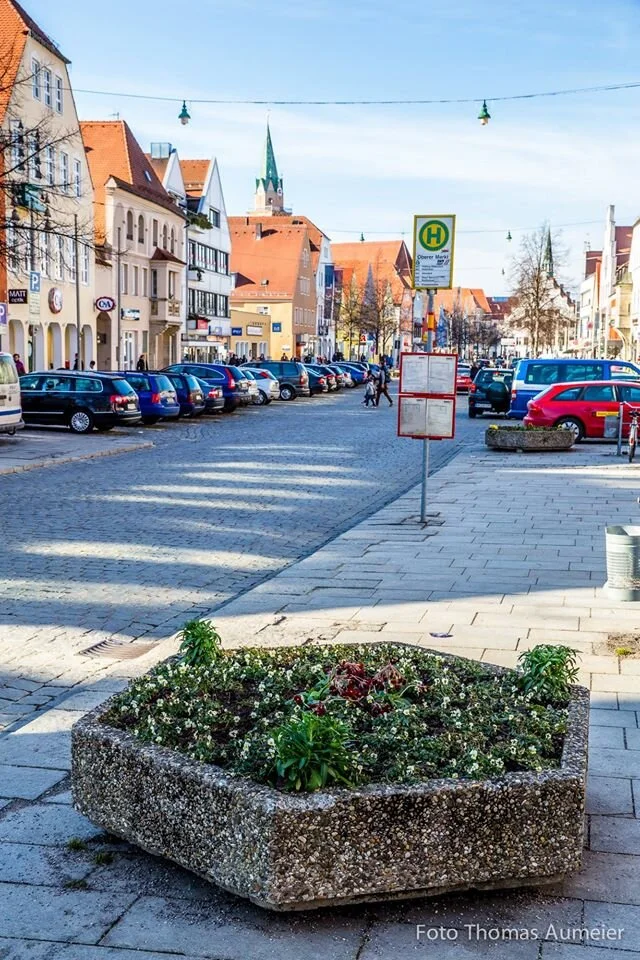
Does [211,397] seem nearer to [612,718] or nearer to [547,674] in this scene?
[612,718]

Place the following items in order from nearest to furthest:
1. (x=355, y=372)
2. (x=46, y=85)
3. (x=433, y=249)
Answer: (x=433, y=249), (x=46, y=85), (x=355, y=372)

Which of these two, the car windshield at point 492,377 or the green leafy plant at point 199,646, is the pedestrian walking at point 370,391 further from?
the green leafy plant at point 199,646

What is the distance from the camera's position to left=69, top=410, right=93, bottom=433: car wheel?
95.0 feet

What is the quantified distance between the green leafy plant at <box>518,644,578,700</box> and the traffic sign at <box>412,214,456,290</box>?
8755 millimetres

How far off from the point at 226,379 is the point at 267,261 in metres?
65.8

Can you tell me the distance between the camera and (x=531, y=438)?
2417 centimetres

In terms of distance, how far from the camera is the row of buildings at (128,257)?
36406mm

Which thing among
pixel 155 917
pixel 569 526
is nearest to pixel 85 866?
pixel 155 917

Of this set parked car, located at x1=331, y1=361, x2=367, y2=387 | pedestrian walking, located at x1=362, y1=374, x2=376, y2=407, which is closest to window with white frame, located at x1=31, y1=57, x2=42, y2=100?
pedestrian walking, located at x1=362, y1=374, x2=376, y2=407

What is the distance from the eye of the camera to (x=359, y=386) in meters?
75.0

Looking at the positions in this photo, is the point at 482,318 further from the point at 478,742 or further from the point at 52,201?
the point at 478,742

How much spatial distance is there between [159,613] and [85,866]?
16.0ft

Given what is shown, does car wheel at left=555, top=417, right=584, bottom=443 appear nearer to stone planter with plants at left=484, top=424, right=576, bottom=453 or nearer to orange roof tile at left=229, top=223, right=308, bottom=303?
stone planter with plants at left=484, top=424, right=576, bottom=453

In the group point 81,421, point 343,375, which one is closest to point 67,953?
point 81,421
